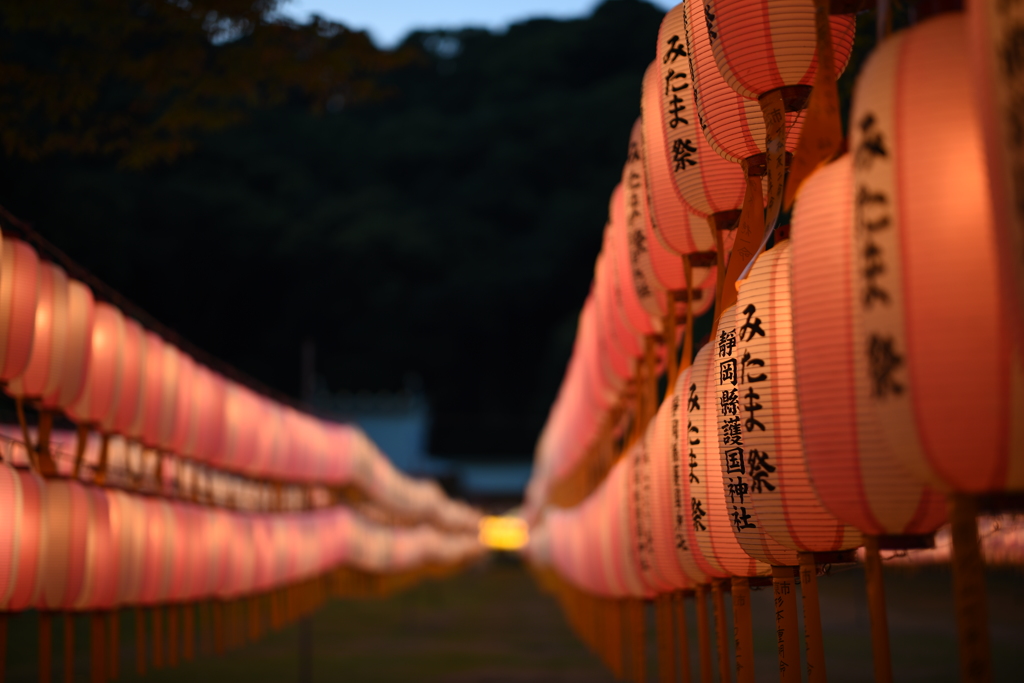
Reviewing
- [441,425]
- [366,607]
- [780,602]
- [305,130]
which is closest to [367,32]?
[780,602]

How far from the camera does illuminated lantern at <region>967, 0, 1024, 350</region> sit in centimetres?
155

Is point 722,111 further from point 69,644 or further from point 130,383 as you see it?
point 69,644

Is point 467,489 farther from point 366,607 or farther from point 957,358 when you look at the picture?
point 957,358

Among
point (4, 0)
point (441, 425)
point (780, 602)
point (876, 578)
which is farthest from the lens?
point (441, 425)

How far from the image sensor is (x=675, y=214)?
3.95m

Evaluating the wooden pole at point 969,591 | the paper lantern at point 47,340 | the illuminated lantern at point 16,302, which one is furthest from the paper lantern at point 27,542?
the wooden pole at point 969,591

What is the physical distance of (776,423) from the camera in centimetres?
270

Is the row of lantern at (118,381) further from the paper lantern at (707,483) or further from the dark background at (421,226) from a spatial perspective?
the dark background at (421,226)

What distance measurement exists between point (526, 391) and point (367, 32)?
41742mm

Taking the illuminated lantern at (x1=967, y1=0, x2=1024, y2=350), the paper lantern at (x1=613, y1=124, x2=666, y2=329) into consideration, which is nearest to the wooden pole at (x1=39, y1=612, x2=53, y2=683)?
the paper lantern at (x1=613, y1=124, x2=666, y2=329)

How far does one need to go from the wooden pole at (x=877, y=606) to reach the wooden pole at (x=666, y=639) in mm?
2549

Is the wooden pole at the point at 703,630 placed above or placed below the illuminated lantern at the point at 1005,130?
below

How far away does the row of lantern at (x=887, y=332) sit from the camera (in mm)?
1784

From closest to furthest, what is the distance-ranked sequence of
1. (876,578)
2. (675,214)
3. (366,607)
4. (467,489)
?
(876,578), (675,214), (366,607), (467,489)
